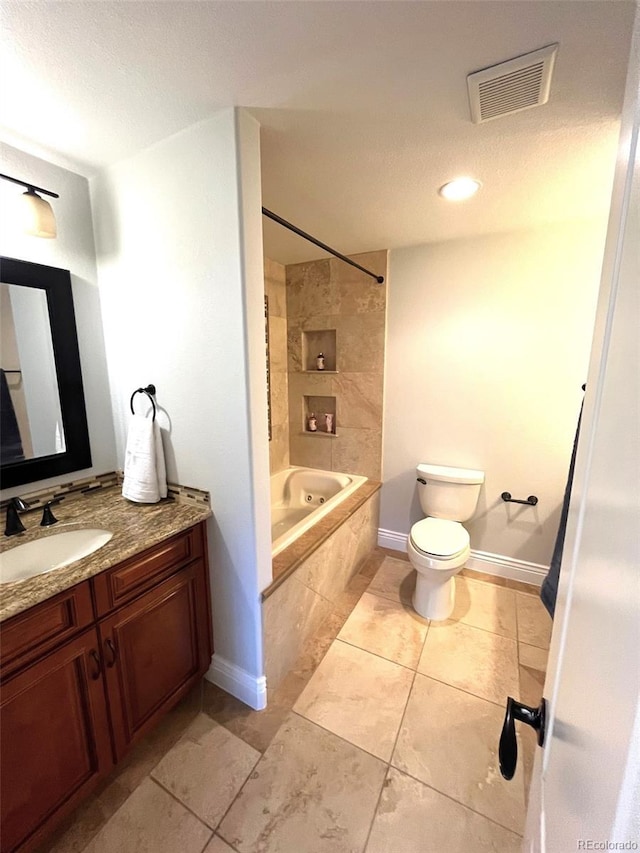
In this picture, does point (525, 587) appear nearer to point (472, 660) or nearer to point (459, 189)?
point (472, 660)

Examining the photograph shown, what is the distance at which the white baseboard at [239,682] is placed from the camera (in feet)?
4.86

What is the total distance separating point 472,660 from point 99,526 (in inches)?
72.7

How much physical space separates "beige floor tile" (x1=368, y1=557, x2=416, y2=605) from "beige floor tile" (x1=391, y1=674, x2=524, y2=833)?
604mm

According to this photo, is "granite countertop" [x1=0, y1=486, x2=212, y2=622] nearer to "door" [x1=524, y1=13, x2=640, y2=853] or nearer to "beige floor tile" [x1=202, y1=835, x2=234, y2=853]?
"beige floor tile" [x1=202, y1=835, x2=234, y2=853]

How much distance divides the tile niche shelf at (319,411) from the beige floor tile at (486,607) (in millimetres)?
1415

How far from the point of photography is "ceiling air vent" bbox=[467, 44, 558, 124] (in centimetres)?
90

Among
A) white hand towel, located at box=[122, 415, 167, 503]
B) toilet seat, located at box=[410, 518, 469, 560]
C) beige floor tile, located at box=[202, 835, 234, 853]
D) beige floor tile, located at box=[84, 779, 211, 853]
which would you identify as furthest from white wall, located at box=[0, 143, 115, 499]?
toilet seat, located at box=[410, 518, 469, 560]

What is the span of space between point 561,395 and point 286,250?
198cm

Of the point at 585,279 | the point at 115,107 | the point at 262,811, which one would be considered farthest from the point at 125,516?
the point at 585,279

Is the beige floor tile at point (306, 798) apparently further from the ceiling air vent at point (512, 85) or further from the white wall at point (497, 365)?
the ceiling air vent at point (512, 85)

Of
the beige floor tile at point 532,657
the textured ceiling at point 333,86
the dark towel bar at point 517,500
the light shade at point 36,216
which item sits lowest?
the beige floor tile at point 532,657

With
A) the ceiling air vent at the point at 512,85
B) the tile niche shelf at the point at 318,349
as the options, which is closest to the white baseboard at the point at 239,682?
the tile niche shelf at the point at 318,349

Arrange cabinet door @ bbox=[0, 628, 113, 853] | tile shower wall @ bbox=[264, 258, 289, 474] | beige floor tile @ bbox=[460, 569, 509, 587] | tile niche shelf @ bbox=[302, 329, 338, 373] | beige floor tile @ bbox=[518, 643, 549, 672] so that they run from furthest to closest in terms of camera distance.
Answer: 1. tile niche shelf @ bbox=[302, 329, 338, 373]
2. tile shower wall @ bbox=[264, 258, 289, 474]
3. beige floor tile @ bbox=[460, 569, 509, 587]
4. beige floor tile @ bbox=[518, 643, 549, 672]
5. cabinet door @ bbox=[0, 628, 113, 853]

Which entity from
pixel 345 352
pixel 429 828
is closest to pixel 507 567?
pixel 429 828
